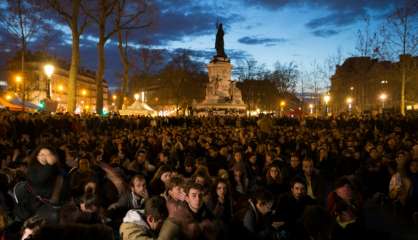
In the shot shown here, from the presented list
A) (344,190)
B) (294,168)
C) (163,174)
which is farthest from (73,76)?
(344,190)

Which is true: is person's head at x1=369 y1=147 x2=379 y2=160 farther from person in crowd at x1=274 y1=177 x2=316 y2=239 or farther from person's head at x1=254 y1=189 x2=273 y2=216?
person's head at x1=254 y1=189 x2=273 y2=216

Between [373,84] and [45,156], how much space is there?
83.1 metres

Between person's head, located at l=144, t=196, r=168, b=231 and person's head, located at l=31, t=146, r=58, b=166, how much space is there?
213cm

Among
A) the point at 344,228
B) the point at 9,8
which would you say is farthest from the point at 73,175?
the point at 9,8

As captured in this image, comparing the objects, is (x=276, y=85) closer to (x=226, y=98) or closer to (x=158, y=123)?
(x=226, y=98)

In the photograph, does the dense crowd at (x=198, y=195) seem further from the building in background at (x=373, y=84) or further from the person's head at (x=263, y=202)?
the building in background at (x=373, y=84)

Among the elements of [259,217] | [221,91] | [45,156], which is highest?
[221,91]

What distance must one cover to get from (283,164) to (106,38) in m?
26.5

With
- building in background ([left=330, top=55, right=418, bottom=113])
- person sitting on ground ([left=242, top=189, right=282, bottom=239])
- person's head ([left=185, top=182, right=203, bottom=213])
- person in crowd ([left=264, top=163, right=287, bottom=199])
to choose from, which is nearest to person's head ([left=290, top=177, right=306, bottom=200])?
person sitting on ground ([left=242, top=189, right=282, bottom=239])

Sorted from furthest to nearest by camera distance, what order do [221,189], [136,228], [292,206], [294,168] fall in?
[294,168], [221,189], [292,206], [136,228]

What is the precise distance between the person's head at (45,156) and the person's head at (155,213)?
213cm

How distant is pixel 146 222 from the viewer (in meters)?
4.74

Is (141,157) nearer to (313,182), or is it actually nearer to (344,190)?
(313,182)

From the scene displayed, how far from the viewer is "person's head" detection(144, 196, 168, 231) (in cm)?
468
